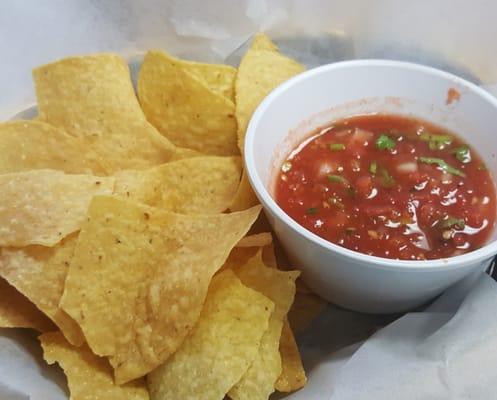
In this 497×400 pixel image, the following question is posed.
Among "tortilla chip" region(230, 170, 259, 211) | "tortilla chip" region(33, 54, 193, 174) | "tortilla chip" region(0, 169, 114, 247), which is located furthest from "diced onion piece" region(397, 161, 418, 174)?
"tortilla chip" region(0, 169, 114, 247)

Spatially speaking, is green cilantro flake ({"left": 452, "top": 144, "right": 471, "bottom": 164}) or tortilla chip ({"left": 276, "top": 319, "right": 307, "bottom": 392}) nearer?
tortilla chip ({"left": 276, "top": 319, "right": 307, "bottom": 392})

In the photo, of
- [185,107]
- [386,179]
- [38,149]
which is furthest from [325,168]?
[38,149]

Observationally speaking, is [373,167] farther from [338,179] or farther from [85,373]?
[85,373]

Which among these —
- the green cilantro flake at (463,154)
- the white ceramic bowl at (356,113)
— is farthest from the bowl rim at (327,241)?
the green cilantro flake at (463,154)

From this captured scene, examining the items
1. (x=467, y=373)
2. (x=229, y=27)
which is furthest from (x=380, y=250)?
(x=229, y=27)

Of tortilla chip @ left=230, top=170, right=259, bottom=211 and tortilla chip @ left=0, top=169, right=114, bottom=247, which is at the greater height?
tortilla chip @ left=0, top=169, right=114, bottom=247

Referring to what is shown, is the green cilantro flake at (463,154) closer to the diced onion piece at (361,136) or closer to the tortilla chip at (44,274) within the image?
the diced onion piece at (361,136)

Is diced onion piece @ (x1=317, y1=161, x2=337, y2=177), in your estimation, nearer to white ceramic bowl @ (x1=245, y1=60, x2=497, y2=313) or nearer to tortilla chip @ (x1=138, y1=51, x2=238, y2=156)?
white ceramic bowl @ (x1=245, y1=60, x2=497, y2=313)

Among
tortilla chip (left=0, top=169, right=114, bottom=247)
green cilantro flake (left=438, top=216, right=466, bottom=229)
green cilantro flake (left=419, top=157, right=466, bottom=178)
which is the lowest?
green cilantro flake (left=438, top=216, right=466, bottom=229)
